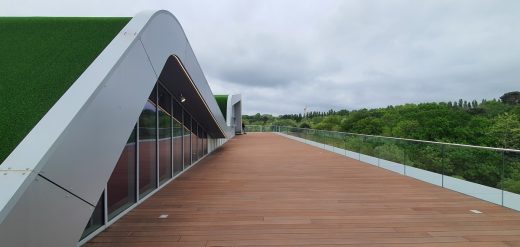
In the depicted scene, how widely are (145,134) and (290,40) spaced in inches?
921

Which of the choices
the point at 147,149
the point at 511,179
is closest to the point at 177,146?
the point at 147,149

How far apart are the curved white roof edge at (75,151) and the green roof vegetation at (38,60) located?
701mm

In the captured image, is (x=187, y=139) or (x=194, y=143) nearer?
(x=187, y=139)

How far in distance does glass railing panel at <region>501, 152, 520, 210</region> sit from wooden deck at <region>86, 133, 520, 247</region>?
248 mm

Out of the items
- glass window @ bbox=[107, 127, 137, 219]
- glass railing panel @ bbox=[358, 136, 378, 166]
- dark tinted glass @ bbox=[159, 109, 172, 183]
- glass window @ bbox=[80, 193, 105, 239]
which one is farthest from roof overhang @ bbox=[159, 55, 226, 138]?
glass railing panel @ bbox=[358, 136, 378, 166]

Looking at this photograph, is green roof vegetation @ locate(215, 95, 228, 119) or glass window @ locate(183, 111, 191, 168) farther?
green roof vegetation @ locate(215, 95, 228, 119)

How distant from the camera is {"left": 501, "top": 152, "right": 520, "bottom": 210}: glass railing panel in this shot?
5.56 m

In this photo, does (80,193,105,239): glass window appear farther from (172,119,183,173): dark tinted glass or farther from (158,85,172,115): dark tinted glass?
(172,119,183,173): dark tinted glass

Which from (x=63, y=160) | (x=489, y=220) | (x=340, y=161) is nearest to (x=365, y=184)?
(x=489, y=220)

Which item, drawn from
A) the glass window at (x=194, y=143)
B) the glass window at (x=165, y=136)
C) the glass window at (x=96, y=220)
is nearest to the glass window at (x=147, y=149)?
the glass window at (x=165, y=136)

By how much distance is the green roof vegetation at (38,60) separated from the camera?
3.30 metres

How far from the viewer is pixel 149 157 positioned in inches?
248

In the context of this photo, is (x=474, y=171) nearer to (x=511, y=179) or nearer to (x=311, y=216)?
(x=511, y=179)

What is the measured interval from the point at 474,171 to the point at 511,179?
0.93 m
